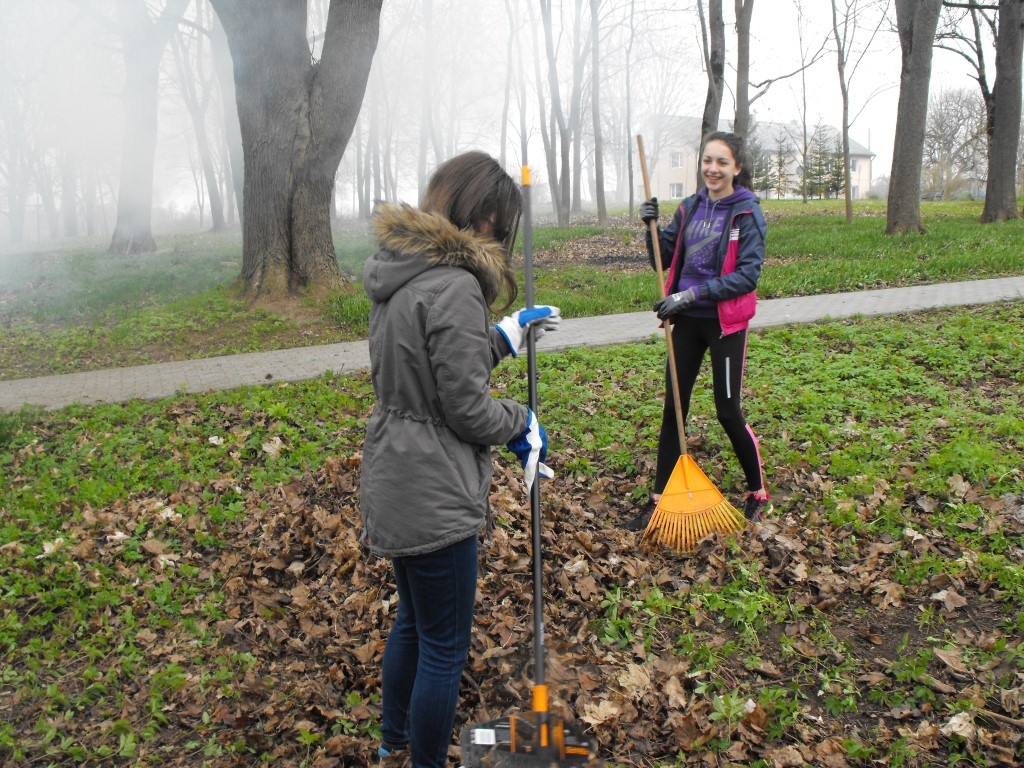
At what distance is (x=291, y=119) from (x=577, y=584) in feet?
23.3

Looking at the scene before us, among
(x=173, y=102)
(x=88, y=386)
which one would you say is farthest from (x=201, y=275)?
(x=173, y=102)

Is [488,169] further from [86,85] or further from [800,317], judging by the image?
[86,85]

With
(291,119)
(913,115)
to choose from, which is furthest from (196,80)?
(913,115)

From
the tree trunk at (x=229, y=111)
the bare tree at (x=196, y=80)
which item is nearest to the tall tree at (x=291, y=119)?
the tree trunk at (x=229, y=111)

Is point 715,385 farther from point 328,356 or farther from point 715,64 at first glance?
point 715,64

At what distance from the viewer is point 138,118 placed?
17984 mm

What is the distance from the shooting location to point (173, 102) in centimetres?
3353

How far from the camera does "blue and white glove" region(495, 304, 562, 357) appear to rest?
8.07ft

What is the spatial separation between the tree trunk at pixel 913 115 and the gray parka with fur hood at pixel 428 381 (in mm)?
13533

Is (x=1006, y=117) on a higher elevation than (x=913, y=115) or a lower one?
higher

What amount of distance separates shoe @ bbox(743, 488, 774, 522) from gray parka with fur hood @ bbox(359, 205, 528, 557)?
2.45 metres

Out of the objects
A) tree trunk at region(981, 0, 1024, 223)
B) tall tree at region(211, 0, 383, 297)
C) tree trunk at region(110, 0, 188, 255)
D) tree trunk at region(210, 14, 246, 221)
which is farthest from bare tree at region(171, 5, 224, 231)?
tree trunk at region(981, 0, 1024, 223)

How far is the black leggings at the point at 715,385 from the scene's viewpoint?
13.1ft

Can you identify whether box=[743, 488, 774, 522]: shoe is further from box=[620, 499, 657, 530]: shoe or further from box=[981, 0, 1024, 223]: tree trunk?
box=[981, 0, 1024, 223]: tree trunk
